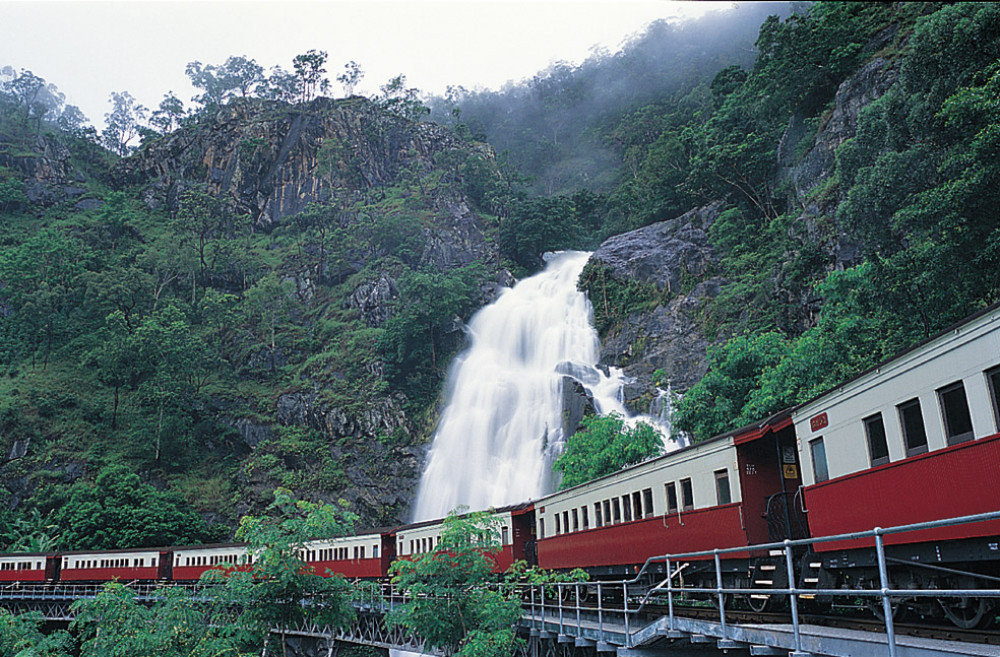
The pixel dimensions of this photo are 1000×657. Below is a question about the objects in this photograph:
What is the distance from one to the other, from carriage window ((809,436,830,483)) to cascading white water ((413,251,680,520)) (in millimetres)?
36019

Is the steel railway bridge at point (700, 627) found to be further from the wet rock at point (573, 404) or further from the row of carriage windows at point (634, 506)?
the wet rock at point (573, 404)

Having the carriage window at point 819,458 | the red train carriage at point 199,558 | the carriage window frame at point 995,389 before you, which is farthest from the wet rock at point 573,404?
the carriage window frame at point 995,389

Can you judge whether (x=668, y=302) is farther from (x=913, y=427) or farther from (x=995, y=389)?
(x=995, y=389)

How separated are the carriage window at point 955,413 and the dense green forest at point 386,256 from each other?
15999mm

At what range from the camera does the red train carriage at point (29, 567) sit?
44250 millimetres

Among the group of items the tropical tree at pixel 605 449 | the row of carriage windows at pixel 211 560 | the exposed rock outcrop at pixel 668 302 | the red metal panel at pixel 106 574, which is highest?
the exposed rock outcrop at pixel 668 302

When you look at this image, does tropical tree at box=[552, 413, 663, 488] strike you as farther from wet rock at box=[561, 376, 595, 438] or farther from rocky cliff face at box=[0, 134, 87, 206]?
rocky cliff face at box=[0, 134, 87, 206]

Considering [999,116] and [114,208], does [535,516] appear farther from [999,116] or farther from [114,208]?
[114,208]

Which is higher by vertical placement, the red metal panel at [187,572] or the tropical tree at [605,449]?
the tropical tree at [605,449]

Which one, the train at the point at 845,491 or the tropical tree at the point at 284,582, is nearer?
the train at the point at 845,491

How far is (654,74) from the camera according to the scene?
422ft

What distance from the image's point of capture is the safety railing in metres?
5.87

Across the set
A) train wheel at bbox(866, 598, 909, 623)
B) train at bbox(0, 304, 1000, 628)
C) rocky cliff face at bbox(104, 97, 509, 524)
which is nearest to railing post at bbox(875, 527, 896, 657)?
train at bbox(0, 304, 1000, 628)

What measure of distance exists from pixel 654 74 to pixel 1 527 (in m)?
113
